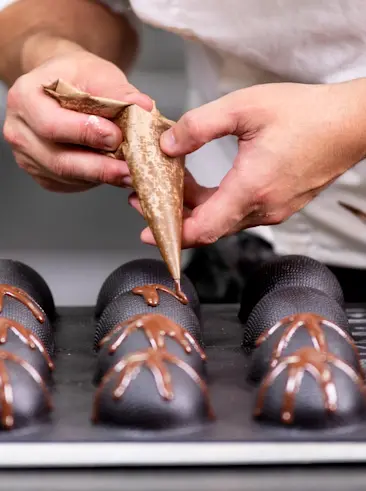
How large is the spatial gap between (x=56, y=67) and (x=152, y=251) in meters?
0.93

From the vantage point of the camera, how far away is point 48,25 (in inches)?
39.4

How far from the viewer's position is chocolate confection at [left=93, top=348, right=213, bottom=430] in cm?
54

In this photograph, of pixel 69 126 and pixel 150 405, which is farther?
pixel 69 126

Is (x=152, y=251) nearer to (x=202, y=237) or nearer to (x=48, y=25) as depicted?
(x=48, y=25)

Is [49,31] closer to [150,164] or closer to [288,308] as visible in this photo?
[150,164]

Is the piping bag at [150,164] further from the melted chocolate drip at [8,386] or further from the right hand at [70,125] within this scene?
the melted chocolate drip at [8,386]

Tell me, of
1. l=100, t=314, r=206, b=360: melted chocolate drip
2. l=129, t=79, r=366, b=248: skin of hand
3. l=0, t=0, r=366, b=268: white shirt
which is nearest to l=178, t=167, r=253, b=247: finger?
l=129, t=79, r=366, b=248: skin of hand

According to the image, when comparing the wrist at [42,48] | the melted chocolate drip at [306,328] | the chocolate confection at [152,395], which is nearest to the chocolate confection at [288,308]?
the melted chocolate drip at [306,328]

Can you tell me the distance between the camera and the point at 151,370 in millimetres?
557

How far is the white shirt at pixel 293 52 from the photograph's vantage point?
91cm

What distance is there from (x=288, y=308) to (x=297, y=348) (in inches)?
2.8

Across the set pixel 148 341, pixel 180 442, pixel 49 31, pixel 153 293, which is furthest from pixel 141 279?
pixel 49 31

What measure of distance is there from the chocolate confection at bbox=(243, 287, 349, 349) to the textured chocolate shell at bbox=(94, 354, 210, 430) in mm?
131

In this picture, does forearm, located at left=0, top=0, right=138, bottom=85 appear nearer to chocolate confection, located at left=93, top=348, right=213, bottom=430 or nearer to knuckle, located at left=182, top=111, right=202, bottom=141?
knuckle, located at left=182, top=111, right=202, bottom=141
